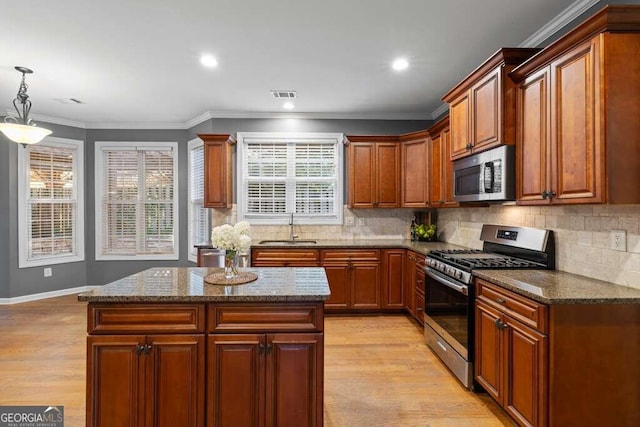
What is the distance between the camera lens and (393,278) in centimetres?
423

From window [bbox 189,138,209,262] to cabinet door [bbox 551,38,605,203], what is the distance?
4500mm

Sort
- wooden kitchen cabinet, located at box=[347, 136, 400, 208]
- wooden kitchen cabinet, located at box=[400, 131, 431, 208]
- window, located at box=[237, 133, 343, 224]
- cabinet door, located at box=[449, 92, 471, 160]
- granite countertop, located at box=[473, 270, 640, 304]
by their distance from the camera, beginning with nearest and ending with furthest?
granite countertop, located at box=[473, 270, 640, 304], cabinet door, located at box=[449, 92, 471, 160], wooden kitchen cabinet, located at box=[400, 131, 431, 208], wooden kitchen cabinet, located at box=[347, 136, 400, 208], window, located at box=[237, 133, 343, 224]

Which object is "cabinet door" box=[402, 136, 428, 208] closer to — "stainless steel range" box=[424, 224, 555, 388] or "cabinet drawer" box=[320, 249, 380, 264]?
"cabinet drawer" box=[320, 249, 380, 264]

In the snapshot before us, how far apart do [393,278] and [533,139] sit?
245cm

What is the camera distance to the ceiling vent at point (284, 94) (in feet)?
13.1

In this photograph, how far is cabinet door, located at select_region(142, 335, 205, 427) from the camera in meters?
1.81

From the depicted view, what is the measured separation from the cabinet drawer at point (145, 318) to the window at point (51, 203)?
436cm

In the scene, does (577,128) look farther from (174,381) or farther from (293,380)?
(174,381)

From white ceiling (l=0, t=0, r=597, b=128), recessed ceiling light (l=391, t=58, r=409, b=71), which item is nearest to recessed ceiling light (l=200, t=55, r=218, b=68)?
white ceiling (l=0, t=0, r=597, b=128)

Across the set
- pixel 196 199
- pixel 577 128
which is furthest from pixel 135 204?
pixel 577 128

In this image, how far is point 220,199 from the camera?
4.61 m

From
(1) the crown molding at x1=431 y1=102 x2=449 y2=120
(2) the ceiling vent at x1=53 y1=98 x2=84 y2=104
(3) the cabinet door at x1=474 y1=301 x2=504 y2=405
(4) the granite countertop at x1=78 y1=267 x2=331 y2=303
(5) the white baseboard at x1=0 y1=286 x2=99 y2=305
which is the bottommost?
(5) the white baseboard at x1=0 y1=286 x2=99 y2=305

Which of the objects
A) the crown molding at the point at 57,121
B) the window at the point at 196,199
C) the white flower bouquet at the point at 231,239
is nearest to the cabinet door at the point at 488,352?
the white flower bouquet at the point at 231,239

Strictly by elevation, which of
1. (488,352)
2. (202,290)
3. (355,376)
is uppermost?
(202,290)
